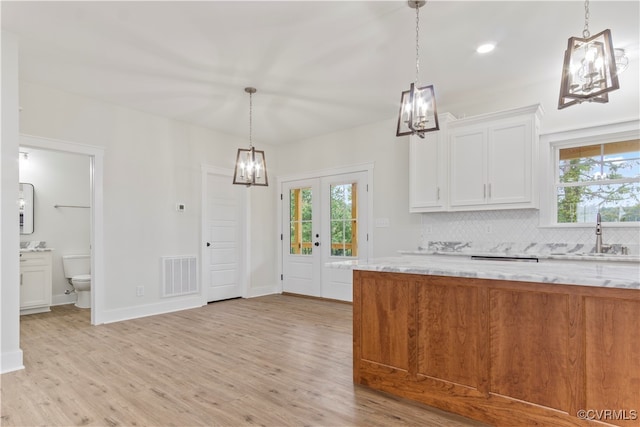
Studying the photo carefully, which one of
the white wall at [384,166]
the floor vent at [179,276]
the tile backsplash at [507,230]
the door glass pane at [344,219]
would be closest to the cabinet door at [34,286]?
the floor vent at [179,276]

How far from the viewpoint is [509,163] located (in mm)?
3871

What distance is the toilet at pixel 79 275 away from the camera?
5246mm

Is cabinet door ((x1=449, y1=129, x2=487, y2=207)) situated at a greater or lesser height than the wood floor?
greater

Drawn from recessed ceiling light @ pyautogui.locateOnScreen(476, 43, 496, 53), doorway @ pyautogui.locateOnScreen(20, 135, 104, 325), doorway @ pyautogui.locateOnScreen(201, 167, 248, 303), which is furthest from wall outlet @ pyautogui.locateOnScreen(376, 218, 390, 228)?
doorway @ pyautogui.locateOnScreen(20, 135, 104, 325)

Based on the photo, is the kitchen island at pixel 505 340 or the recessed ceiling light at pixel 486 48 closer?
the kitchen island at pixel 505 340

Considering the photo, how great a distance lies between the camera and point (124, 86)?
13.4 ft

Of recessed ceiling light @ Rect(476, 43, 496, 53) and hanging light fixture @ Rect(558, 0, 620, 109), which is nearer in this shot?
hanging light fixture @ Rect(558, 0, 620, 109)

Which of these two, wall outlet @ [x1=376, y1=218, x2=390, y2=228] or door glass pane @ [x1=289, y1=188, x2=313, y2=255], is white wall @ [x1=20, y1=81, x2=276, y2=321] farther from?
wall outlet @ [x1=376, y1=218, x2=390, y2=228]

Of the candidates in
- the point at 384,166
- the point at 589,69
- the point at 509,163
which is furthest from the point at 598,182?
the point at 384,166

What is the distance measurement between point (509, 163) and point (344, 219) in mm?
2603

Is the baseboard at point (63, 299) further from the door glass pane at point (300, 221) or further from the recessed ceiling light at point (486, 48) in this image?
the recessed ceiling light at point (486, 48)

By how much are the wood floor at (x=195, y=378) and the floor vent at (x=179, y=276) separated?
26.5 inches

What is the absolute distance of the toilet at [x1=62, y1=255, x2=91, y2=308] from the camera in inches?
207

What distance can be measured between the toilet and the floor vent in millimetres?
1205
